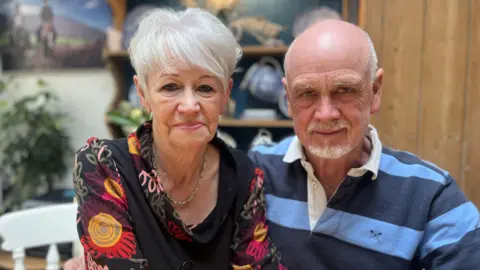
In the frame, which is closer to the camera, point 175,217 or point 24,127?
point 175,217

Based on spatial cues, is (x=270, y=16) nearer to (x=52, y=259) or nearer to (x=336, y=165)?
(x=336, y=165)

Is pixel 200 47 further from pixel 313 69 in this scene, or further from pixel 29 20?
pixel 29 20

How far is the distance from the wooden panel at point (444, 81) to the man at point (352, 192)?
49cm

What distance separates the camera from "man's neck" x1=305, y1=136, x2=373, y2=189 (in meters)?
1.15

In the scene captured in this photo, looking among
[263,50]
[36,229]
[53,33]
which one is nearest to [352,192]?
[36,229]

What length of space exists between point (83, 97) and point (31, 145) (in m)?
0.46

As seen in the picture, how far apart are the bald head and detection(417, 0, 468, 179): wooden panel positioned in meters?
0.64

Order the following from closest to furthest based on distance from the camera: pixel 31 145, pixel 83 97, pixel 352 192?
pixel 352 192 < pixel 31 145 < pixel 83 97

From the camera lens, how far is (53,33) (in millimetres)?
2662

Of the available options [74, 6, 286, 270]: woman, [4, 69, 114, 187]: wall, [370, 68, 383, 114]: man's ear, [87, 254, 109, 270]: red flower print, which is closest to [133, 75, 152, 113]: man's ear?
[74, 6, 286, 270]: woman

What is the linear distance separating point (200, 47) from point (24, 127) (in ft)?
6.99

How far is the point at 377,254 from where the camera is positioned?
1.05 meters

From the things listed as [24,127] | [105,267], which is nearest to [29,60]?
[24,127]

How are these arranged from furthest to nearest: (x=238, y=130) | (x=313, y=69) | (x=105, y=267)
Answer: (x=238, y=130) < (x=313, y=69) < (x=105, y=267)
